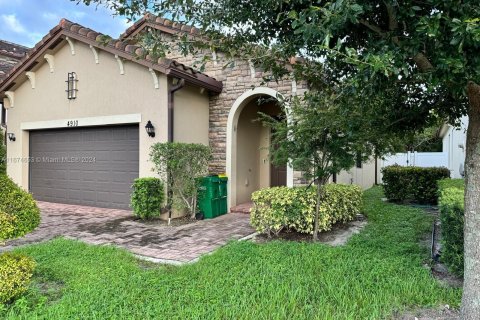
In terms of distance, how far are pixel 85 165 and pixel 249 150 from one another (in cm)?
506

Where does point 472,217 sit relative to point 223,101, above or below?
below

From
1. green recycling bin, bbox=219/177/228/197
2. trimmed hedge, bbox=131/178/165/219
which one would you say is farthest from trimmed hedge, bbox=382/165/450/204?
trimmed hedge, bbox=131/178/165/219

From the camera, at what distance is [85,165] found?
10.3m

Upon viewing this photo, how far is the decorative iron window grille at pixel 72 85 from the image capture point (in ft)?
32.8

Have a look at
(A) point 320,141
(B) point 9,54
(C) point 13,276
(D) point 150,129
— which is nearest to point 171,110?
(D) point 150,129

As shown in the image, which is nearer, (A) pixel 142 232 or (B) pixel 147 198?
(A) pixel 142 232

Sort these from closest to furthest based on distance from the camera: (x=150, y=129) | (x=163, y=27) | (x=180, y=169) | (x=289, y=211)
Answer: (x=289, y=211)
(x=180, y=169)
(x=150, y=129)
(x=163, y=27)

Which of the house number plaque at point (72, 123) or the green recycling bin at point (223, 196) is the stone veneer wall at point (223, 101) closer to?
the green recycling bin at point (223, 196)

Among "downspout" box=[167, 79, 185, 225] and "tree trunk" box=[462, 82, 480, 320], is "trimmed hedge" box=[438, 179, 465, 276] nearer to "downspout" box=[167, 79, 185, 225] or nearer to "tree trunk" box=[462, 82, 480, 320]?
"tree trunk" box=[462, 82, 480, 320]

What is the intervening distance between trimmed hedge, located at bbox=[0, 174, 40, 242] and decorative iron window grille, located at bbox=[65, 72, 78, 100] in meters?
6.31

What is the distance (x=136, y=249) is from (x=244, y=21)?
422 centimetres

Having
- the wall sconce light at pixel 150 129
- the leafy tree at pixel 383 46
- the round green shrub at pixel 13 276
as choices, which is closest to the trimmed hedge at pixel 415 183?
the leafy tree at pixel 383 46

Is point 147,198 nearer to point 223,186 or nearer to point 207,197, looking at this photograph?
point 207,197

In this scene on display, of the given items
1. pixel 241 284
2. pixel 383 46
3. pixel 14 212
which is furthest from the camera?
pixel 14 212
